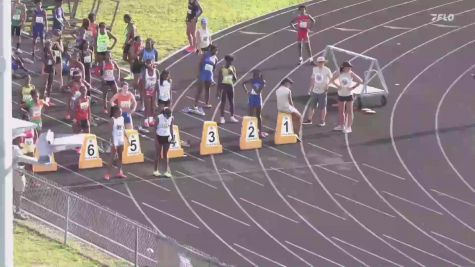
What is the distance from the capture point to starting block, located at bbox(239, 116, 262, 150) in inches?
1046

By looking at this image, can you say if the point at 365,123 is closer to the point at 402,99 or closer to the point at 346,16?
the point at 402,99

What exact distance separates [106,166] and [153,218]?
2892 millimetres

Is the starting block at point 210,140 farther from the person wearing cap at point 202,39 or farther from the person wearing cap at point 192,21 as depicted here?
the person wearing cap at point 192,21

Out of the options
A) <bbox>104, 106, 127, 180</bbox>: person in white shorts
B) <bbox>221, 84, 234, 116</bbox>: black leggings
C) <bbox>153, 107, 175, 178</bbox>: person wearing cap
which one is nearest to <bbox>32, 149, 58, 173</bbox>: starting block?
<bbox>104, 106, 127, 180</bbox>: person in white shorts

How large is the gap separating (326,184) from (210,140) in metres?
2.77

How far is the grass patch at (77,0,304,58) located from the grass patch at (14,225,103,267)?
1427cm

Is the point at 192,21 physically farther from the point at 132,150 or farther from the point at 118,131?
the point at 118,131

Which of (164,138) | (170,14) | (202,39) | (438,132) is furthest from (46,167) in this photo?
(170,14)

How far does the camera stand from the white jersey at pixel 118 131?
78.7 feet

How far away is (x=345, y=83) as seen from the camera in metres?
27.8

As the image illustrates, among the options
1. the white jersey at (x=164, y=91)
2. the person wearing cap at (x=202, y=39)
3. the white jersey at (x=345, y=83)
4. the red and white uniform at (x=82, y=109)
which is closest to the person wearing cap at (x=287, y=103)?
the white jersey at (x=345, y=83)

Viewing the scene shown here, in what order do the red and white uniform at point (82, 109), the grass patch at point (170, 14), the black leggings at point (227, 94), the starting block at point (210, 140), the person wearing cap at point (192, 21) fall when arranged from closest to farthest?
the red and white uniform at point (82, 109) → the starting block at point (210, 140) → the black leggings at point (227, 94) → the person wearing cap at point (192, 21) → the grass patch at point (170, 14)

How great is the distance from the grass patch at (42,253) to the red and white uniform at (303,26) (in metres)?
13.4

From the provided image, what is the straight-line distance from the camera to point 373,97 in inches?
1174
